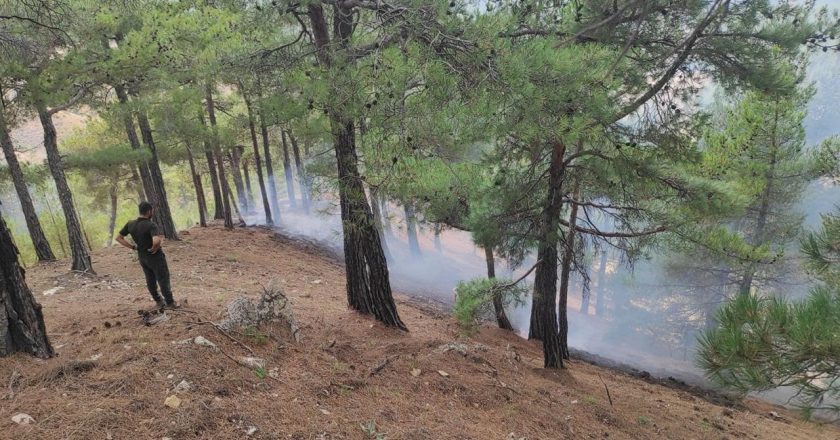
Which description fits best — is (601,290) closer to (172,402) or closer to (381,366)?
(381,366)

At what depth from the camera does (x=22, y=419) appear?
3143 mm

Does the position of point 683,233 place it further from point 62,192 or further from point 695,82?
point 62,192

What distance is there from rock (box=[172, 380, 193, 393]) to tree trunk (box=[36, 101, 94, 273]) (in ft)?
24.9

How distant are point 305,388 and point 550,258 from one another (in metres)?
4.58

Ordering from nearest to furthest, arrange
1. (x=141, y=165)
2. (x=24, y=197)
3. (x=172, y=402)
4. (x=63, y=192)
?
1. (x=172, y=402)
2. (x=63, y=192)
3. (x=24, y=197)
4. (x=141, y=165)

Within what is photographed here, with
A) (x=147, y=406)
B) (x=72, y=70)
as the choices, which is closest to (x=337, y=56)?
(x=147, y=406)

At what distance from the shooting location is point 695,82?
20.6ft

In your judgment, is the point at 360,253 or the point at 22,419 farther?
the point at 360,253

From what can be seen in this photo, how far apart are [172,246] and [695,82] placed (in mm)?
13050

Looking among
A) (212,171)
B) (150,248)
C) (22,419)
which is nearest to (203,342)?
(22,419)

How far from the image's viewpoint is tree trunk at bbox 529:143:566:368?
6.89 metres

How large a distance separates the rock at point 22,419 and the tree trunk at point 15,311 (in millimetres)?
1134

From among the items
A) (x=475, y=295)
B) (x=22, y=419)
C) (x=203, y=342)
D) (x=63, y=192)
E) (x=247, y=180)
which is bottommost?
(x=247, y=180)

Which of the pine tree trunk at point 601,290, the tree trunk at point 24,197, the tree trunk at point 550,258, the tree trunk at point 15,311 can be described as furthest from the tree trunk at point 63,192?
the pine tree trunk at point 601,290
